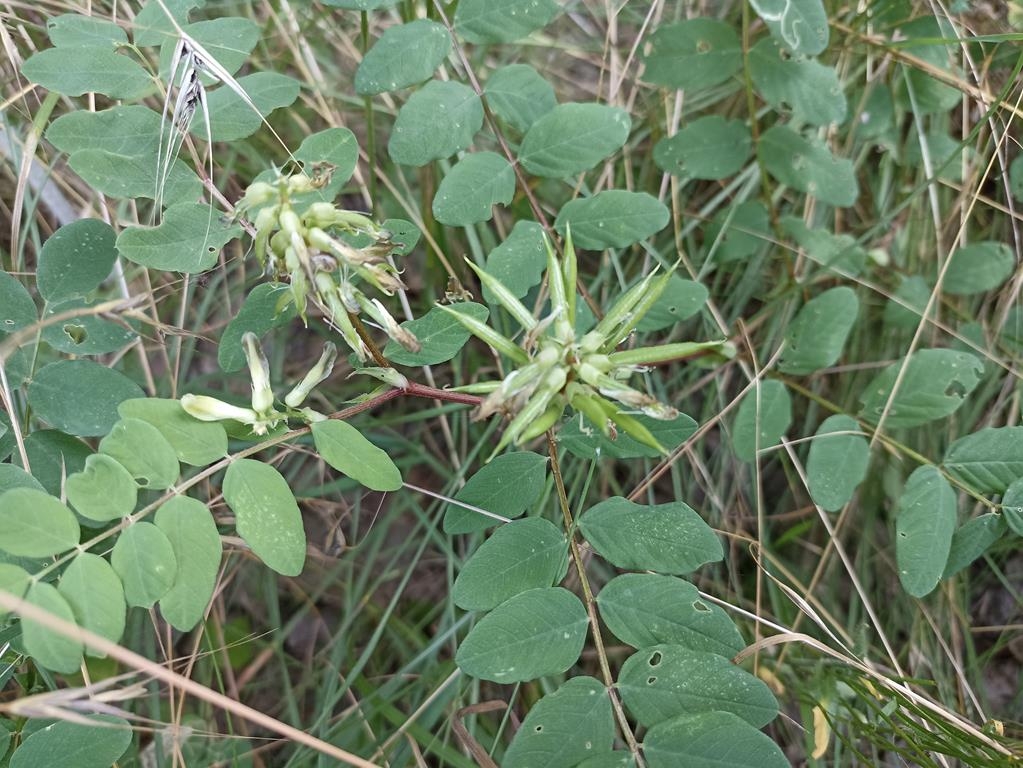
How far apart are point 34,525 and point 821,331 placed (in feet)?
6.41

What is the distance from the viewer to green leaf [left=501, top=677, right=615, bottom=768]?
159cm

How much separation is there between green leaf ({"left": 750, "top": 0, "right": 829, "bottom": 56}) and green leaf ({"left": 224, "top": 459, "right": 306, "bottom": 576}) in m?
1.73

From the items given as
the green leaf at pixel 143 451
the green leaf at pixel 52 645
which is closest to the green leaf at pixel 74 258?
the green leaf at pixel 143 451

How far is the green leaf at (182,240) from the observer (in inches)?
70.8

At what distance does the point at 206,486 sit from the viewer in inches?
98.2

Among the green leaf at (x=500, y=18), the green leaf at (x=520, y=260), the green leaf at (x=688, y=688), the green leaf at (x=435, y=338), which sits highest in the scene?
the green leaf at (x=500, y=18)

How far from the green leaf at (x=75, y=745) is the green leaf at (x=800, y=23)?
7.50 feet

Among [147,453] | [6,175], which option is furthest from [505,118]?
[6,175]

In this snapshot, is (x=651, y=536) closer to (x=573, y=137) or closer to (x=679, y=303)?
(x=679, y=303)

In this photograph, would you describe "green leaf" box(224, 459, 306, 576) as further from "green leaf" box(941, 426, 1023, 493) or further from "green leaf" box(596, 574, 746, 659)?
"green leaf" box(941, 426, 1023, 493)

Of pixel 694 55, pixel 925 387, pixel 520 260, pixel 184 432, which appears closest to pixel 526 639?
pixel 184 432

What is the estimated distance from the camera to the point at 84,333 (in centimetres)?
212

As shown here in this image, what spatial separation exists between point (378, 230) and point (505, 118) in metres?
0.73

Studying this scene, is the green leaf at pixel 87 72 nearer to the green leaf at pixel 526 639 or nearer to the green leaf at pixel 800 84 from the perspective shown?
the green leaf at pixel 526 639
